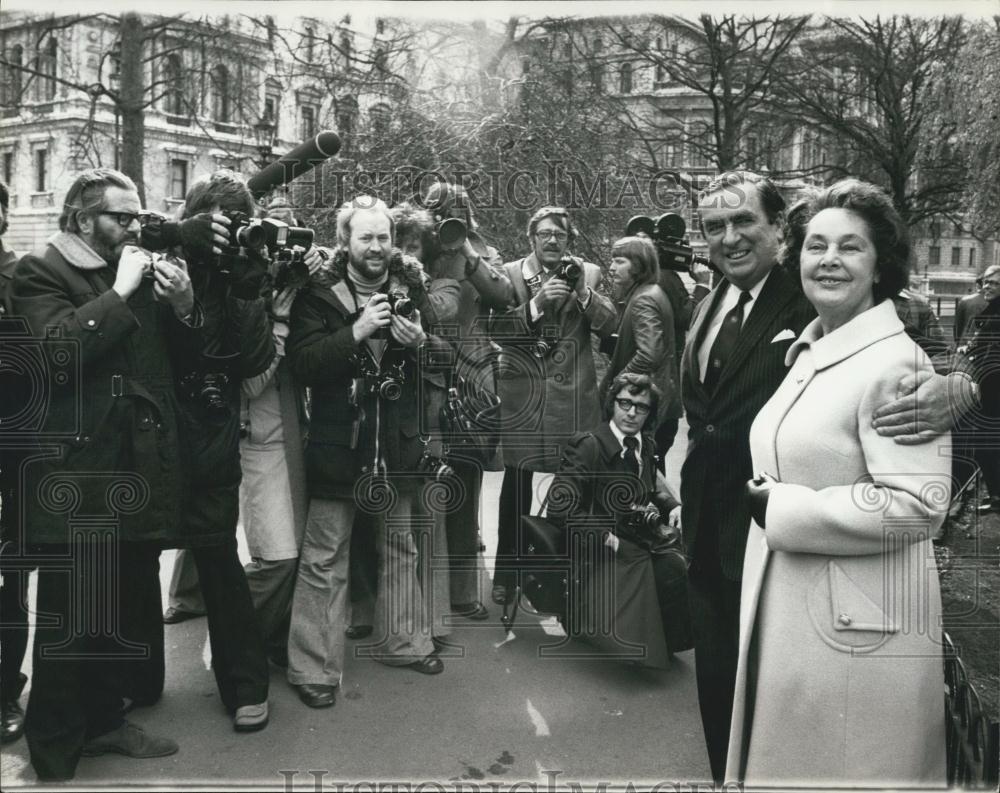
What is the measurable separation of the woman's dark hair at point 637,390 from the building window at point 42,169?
4.00 meters

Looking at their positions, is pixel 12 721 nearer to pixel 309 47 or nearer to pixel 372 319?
pixel 372 319

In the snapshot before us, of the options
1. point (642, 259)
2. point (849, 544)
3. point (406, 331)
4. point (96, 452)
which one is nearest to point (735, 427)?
point (849, 544)

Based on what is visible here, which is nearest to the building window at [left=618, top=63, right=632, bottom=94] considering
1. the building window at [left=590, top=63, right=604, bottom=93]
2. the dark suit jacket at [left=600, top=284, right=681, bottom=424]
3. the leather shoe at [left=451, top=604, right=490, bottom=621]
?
the building window at [left=590, top=63, right=604, bottom=93]

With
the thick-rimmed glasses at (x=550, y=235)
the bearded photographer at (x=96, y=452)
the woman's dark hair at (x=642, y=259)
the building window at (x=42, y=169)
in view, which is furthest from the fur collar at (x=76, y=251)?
the building window at (x=42, y=169)

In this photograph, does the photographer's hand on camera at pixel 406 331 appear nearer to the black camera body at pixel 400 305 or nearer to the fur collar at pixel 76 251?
the black camera body at pixel 400 305

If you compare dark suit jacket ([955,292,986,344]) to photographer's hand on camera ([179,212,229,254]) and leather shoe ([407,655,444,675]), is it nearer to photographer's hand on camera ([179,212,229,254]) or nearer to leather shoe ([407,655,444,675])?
leather shoe ([407,655,444,675])

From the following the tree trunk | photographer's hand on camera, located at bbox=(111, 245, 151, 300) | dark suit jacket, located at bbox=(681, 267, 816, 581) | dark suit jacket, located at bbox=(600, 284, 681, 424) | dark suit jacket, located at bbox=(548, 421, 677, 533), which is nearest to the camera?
dark suit jacket, located at bbox=(681, 267, 816, 581)

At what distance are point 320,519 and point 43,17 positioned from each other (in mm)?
4414

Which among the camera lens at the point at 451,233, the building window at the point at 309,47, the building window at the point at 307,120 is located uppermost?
the building window at the point at 309,47

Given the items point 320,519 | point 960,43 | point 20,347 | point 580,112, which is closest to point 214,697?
point 320,519

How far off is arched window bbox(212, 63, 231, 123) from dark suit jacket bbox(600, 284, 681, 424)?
4983 mm

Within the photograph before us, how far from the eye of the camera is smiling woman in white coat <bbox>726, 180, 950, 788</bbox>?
2.18 metres

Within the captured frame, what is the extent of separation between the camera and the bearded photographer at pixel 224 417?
3.21m

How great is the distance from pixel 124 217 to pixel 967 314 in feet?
14.3
